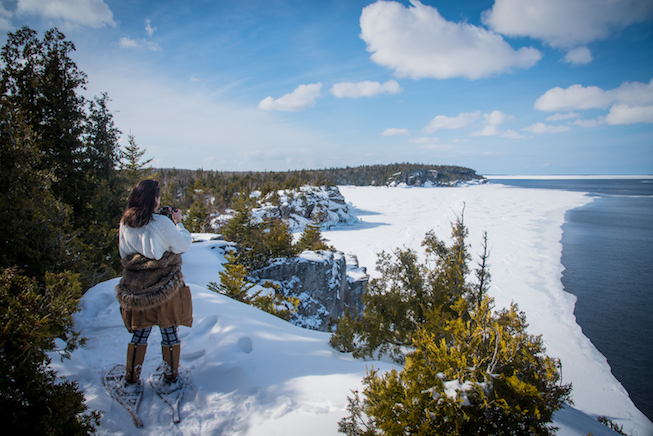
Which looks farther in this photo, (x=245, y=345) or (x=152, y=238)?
(x=245, y=345)

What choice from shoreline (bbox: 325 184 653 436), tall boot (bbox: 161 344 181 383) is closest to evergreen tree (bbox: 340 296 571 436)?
tall boot (bbox: 161 344 181 383)

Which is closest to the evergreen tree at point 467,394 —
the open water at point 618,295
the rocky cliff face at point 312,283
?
the rocky cliff face at point 312,283

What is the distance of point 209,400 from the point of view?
2.67 meters

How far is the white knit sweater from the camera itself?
237 cm

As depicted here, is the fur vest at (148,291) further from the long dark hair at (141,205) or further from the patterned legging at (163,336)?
the long dark hair at (141,205)

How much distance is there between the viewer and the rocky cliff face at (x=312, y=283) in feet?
36.3

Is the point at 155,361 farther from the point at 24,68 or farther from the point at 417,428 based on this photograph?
the point at 24,68

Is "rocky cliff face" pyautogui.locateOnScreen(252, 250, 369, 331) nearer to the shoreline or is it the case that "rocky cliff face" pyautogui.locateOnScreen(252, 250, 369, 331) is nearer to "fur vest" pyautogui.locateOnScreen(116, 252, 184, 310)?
"fur vest" pyautogui.locateOnScreen(116, 252, 184, 310)

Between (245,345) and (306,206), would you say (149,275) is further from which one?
(306,206)

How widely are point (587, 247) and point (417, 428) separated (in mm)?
35291

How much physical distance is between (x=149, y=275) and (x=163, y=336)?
0.66 m

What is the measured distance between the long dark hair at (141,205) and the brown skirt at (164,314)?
787 mm

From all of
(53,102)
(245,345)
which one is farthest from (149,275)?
(53,102)

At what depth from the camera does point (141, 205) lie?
2.37 meters
